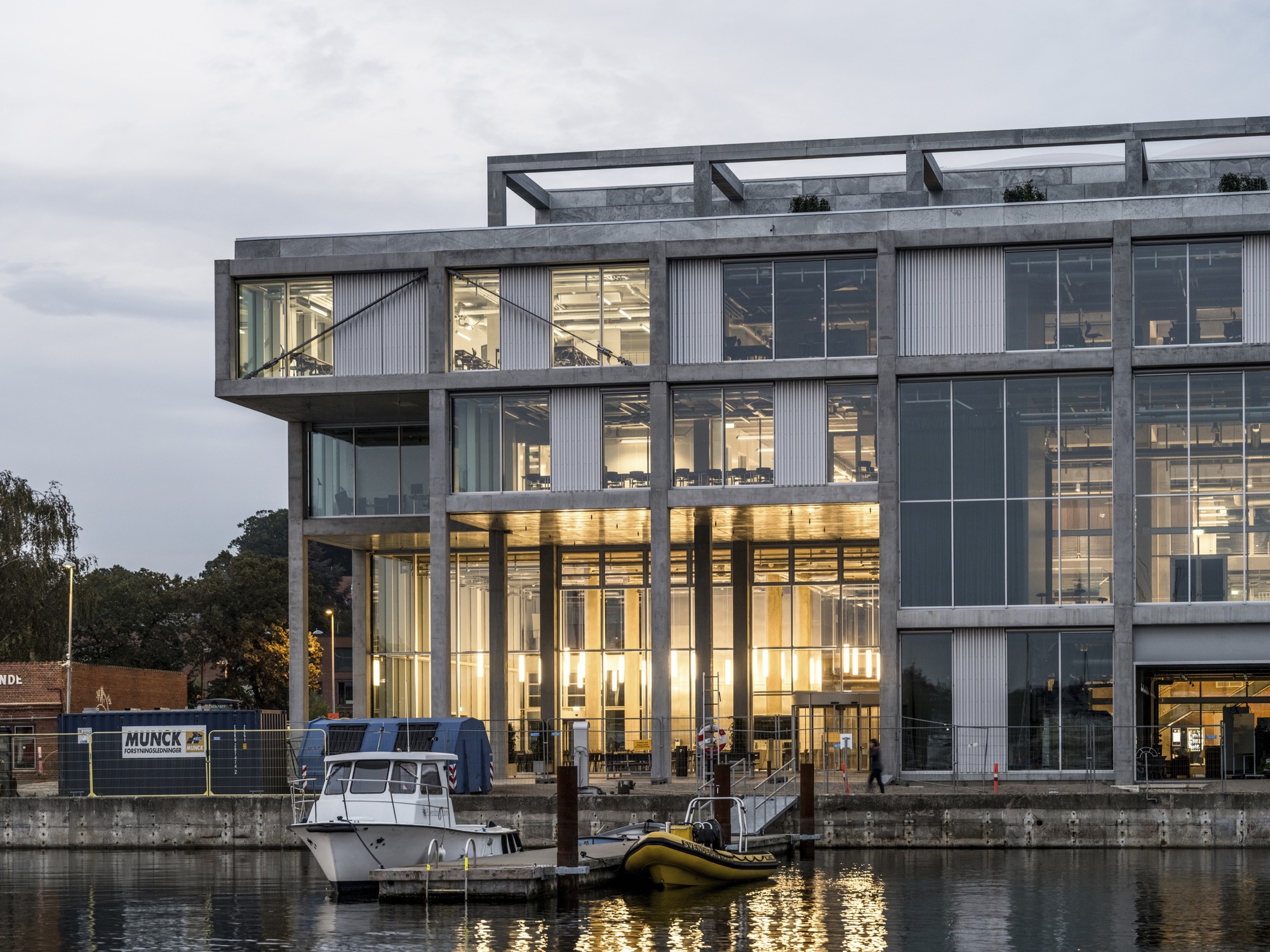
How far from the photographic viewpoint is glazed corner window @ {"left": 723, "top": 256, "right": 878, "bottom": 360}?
4950cm

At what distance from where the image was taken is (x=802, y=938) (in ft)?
91.8

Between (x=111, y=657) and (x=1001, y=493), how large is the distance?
7154 centimetres

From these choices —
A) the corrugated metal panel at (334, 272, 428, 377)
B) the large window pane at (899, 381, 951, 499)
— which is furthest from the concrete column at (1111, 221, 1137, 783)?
the corrugated metal panel at (334, 272, 428, 377)

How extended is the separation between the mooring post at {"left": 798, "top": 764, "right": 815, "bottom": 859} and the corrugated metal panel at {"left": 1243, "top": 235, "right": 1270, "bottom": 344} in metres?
17.7

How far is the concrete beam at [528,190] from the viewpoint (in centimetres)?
5947

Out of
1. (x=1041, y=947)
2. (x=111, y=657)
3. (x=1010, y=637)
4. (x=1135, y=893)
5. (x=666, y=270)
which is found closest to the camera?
(x=1041, y=947)

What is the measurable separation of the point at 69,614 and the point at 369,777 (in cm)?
4785

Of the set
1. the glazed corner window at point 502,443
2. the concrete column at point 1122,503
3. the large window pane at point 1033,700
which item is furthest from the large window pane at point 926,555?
the glazed corner window at point 502,443

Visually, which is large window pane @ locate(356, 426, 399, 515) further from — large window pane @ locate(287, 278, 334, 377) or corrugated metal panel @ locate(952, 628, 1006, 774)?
corrugated metal panel @ locate(952, 628, 1006, 774)

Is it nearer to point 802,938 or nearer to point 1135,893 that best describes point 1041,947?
point 802,938

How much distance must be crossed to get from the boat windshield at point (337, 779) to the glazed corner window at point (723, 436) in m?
17.0

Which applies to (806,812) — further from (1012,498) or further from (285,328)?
(285,328)

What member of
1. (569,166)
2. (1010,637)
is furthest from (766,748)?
(569,166)

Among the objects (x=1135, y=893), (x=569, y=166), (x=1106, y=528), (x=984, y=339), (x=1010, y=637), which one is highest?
(x=569, y=166)
